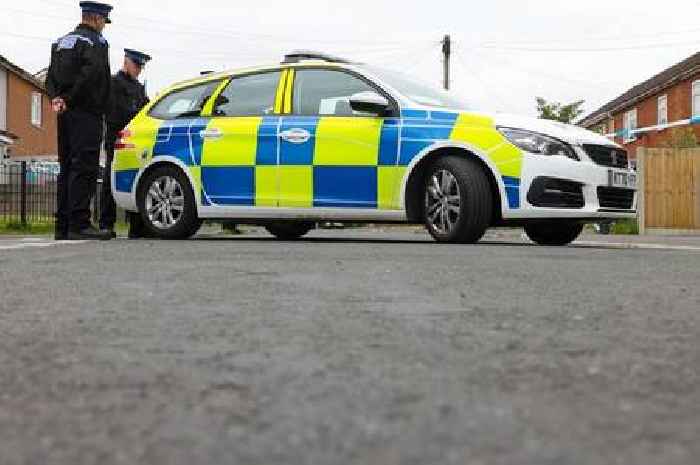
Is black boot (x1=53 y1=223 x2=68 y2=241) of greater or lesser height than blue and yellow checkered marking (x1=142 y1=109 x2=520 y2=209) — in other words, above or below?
below

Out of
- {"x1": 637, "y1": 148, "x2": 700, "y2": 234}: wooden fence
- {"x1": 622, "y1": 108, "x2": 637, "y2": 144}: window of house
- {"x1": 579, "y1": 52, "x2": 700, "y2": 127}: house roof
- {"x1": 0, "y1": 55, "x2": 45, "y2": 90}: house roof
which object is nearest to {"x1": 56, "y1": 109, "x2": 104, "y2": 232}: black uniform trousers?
{"x1": 637, "y1": 148, "x2": 700, "y2": 234}: wooden fence

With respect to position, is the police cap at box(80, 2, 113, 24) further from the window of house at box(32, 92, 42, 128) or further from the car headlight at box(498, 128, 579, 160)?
the window of house at box(32, 92, 42, 128)

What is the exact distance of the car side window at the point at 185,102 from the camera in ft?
29.7

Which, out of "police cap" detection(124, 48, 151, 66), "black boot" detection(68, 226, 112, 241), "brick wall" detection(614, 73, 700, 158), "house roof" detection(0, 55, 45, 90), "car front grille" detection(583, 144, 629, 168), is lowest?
"black boot" detection(68, 226, 112, 241)

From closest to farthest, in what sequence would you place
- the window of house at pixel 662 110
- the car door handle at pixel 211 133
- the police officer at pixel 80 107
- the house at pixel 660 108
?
the police officer at pixel 80 107 < the car door handle at pixel 211 133 < the house at pixel 660 108 < the window of house at pixel 662 110

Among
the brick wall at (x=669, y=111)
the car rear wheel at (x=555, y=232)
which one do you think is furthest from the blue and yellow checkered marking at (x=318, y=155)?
the brick wall at (x=669, y=111)

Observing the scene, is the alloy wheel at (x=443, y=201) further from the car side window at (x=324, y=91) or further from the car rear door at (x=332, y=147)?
the car side window at (x=324, y=91)

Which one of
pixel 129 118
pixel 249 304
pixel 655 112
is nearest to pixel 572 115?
pixel 655 112

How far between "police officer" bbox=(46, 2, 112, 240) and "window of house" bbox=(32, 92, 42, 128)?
32216 mm

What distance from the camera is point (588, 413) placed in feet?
6.26

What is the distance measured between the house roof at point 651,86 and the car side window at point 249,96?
927 inches

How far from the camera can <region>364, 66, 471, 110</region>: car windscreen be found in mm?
8194

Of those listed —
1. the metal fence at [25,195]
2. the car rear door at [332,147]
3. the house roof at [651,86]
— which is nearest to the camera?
the car rear door at [332,147]

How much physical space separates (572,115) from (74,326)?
4043cm
